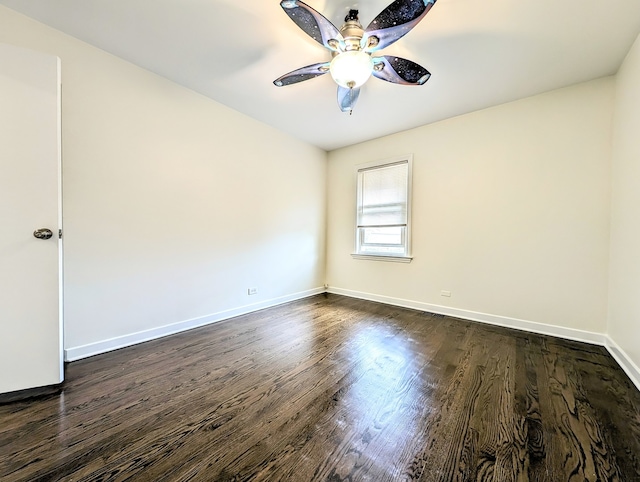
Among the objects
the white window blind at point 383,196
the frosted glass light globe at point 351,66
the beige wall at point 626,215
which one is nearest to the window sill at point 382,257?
the white window blind at point 383,196

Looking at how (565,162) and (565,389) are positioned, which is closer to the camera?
(565,389)

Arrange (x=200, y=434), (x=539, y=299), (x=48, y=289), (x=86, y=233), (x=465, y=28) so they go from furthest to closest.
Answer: (x=539, y=299) → (x=86, y=233) → (x=465, y=28) → (x=48, y=289) → (x=200, y=434)

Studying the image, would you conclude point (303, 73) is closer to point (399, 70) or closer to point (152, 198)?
point (399, 70)

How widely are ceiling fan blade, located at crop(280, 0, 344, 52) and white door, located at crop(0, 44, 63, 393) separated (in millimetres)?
1647

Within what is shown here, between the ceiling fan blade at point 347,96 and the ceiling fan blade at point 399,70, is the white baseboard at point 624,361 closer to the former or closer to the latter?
the ceiling fan blade at point 399,70

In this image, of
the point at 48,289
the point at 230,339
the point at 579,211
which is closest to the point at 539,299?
the point at 579,211

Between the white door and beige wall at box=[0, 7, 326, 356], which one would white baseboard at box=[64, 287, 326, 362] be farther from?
the white door

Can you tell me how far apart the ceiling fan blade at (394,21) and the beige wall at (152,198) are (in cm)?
202

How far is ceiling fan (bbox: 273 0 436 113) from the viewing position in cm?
146

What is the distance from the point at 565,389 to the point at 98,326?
12.1ft

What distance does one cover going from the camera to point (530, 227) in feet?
9.06

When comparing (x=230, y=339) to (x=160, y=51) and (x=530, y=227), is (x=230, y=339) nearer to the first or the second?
(x=160, y=51)

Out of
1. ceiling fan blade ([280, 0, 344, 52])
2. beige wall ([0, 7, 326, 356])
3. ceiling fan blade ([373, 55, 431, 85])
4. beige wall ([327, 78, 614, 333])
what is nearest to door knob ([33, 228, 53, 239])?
beige wall ([0, 7, 326, 356])

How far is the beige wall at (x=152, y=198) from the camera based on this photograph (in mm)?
2064
